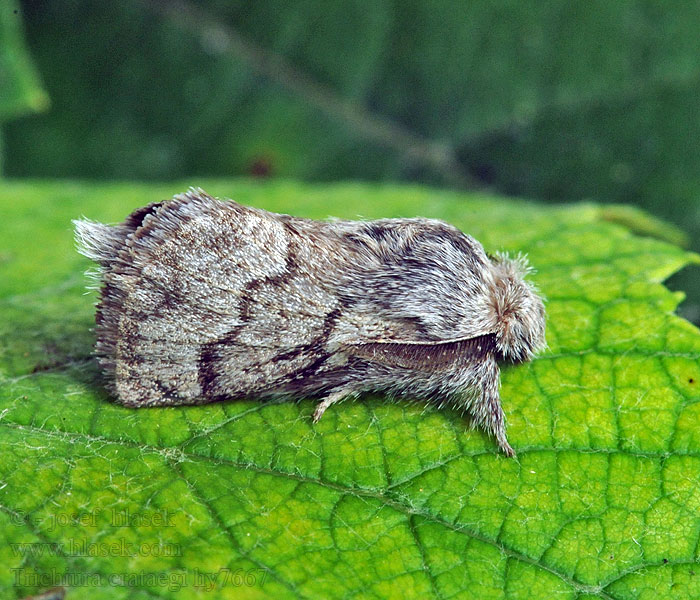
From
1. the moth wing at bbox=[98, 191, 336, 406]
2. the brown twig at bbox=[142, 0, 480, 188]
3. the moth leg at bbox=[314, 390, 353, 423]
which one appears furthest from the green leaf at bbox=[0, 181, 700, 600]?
the brown twig at bbox=[142, 0, 480, 188]

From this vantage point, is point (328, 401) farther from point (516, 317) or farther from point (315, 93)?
point (315, 93)

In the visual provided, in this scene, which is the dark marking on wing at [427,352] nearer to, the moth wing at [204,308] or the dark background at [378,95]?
the moth wing at [204,308]

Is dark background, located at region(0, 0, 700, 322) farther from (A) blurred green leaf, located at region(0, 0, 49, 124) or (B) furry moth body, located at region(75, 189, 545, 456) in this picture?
(B) furry moth body, located at region(75, 189, 545, 456)

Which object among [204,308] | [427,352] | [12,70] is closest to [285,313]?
[204,308]

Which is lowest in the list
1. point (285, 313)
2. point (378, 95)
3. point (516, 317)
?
point (285, 313)

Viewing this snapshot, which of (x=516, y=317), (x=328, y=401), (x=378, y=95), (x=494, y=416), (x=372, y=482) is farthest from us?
(x=378, y=95)

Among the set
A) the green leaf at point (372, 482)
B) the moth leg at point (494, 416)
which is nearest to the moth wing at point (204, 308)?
the green leaf at point (372, 482)

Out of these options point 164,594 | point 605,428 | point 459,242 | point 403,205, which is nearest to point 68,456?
point 164,594
